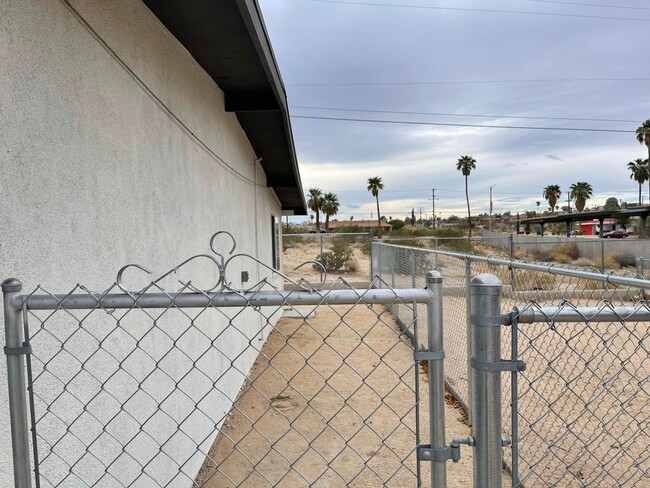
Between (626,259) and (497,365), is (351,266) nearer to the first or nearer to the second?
(626,259)

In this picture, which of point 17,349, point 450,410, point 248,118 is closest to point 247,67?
point 248,118

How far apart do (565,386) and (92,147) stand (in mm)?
2566

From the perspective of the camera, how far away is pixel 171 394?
8.64 ft

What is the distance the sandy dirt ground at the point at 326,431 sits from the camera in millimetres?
3617

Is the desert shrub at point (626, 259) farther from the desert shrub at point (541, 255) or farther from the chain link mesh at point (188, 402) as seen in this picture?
the chain link mesh at point (188, 402)

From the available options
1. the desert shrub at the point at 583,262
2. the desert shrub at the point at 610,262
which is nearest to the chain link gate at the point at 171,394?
the desert shrub at the point at 610,262

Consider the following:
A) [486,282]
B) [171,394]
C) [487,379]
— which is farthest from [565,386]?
[171,394]

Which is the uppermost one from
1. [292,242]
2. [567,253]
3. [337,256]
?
[292,242]

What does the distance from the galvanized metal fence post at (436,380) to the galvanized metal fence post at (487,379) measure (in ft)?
0.34

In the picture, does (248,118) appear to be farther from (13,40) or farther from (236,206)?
(13,40)

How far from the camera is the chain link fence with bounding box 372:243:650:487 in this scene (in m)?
1.72

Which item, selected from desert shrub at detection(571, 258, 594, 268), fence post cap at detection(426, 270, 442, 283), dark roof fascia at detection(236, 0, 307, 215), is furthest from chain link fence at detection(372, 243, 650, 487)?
desert shrub at detection(571, 258, 594, 268)

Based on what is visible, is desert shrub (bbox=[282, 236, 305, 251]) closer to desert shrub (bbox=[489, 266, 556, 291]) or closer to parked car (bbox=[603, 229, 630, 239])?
desert shrub (bbox=[489, 266, 556, 291])

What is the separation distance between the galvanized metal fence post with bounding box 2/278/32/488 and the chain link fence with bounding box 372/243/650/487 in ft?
4.91
